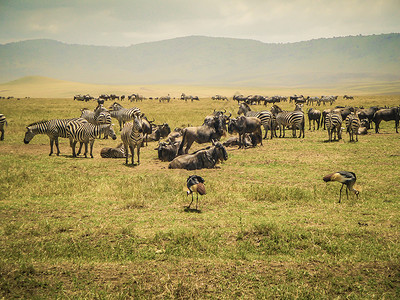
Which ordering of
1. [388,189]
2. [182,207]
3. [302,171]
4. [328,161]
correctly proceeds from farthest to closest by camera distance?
[328,161], [302,171], [388,189], [182,207]

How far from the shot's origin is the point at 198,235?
25.5 feet

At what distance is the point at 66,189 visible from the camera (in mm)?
11406

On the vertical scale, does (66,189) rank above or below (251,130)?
below

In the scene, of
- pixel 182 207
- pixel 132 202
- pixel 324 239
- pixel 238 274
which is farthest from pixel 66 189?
pixel 324 239

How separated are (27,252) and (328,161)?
43.6ft

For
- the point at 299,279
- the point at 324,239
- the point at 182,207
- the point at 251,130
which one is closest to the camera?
the point at 299,279

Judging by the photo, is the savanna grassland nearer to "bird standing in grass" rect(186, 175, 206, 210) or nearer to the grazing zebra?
"bird standing in grass" rect(186, 175, 206, 210)

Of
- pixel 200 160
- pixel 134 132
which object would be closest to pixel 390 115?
pixel 200 160

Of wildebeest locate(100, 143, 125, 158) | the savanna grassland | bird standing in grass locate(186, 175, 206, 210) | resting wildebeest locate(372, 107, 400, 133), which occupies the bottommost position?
the savanna grassland

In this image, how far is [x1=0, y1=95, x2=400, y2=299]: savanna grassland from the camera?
595 centimetres

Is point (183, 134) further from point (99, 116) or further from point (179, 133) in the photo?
point (99, 116)

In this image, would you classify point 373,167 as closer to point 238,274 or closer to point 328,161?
point 328,161

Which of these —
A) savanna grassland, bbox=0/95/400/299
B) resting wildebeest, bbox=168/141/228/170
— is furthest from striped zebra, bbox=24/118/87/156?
resting wildebeest, bbox=168/141/228/170

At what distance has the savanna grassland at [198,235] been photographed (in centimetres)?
595
